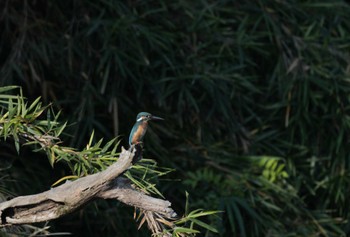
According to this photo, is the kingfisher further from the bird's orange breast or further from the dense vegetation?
the dense vegetation

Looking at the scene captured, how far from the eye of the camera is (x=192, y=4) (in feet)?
15.6

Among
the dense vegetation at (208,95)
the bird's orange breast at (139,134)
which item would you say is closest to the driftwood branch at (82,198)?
the bird's orange breast at (139,134)

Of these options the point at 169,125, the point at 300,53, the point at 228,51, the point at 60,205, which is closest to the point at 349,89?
the point at 300,53

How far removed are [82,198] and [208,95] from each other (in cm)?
253

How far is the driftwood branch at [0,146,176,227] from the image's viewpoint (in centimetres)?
204

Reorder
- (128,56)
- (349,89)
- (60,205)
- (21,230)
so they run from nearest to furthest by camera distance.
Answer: (60,205) → (21,230) → (128,56) → (349,89)

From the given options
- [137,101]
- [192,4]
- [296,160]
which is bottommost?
[296,160]

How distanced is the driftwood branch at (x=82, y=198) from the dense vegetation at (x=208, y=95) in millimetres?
1816

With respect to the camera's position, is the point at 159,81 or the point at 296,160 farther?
the point at 296,160

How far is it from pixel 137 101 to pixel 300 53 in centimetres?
92

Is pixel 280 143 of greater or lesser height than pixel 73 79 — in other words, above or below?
below

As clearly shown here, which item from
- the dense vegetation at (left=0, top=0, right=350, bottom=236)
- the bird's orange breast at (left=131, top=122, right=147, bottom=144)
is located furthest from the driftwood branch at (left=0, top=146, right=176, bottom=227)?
the dense vegetation at (left=0, top=0, right=350, bottom=236)

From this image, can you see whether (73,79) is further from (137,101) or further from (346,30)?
(346,30)

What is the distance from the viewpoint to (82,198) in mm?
2078
